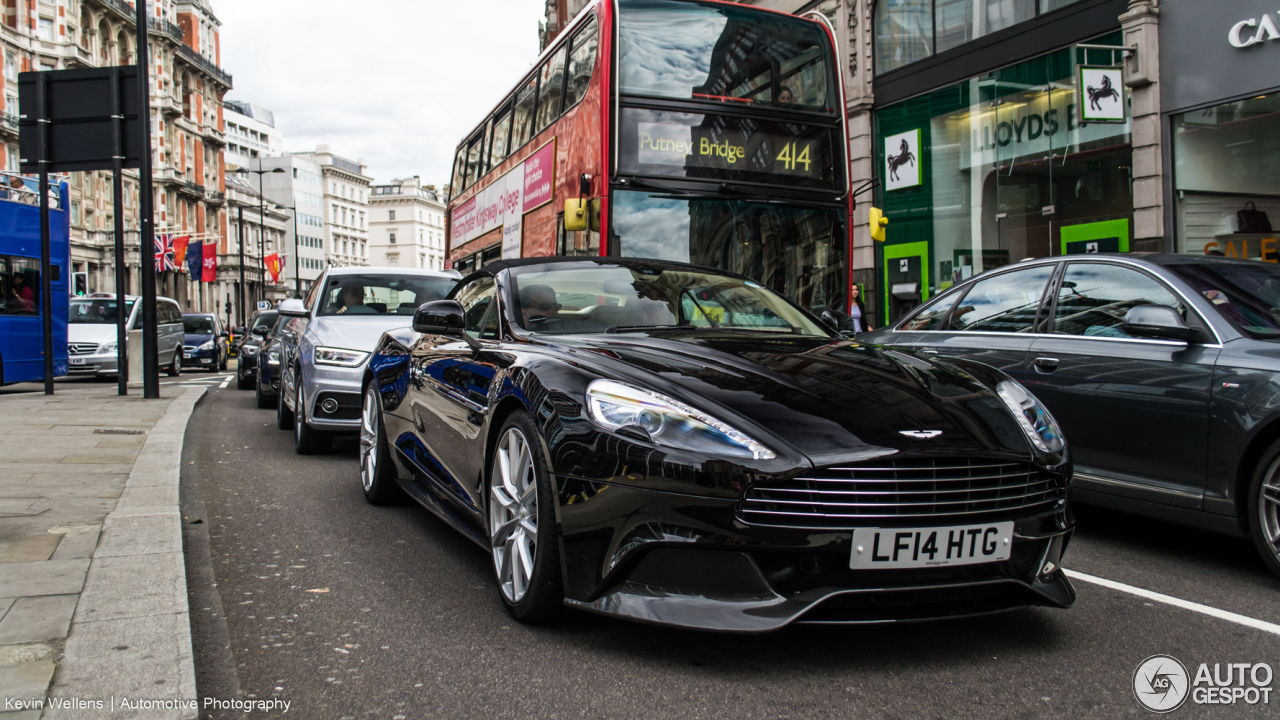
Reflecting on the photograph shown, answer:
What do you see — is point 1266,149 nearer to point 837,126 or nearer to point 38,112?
point 837,126

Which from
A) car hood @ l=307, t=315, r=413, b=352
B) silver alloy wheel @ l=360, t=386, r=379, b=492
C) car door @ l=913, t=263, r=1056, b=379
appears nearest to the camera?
car door @ l=913, t=263, r=1056, b=379

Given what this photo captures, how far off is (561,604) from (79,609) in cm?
160

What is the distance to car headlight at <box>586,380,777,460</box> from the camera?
2.91 metres

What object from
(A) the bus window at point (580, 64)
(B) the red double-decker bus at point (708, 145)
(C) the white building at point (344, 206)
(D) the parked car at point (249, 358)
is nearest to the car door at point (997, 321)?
(B) the red double-decker bus at point (708, 145)

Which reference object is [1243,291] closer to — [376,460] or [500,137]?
[376,460]

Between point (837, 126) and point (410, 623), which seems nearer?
point (410, 623)

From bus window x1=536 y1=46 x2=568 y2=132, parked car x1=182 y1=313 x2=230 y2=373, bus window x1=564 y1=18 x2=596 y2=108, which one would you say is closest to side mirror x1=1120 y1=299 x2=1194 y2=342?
bus window x1=564 y1=18 x2=596 y2=108

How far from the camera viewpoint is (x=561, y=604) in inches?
130

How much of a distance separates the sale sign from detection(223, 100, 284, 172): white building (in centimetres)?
9442

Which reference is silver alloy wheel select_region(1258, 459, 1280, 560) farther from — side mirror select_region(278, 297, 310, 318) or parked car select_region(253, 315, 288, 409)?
parked car select_region(253, 315, 288, 409)

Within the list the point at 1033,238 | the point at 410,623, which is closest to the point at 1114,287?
the point at 410,623

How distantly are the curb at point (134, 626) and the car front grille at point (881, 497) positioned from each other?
5.31 ft

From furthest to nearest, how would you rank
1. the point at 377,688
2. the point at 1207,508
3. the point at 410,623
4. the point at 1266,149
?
1. the point at 1266,149
2. the point at 1207,508
3. the point at 410,623
4. the point at 377,688

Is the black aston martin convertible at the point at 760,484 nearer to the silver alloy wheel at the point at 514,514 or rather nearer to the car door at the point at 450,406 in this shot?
the silver alloy wheel at the point at 514,514
